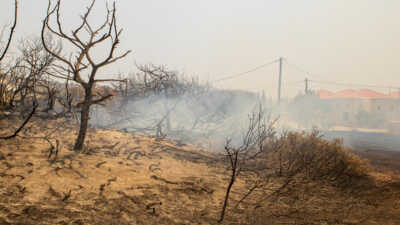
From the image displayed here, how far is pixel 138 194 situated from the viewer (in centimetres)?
412

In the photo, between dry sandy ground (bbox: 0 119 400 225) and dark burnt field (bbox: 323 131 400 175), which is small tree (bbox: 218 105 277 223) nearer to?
dry sandy ground (bbox: 0 119 400 225)

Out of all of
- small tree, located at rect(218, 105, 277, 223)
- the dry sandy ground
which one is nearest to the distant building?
small tree, located at rect(218, 105, 277, 223)

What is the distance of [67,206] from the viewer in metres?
3.28

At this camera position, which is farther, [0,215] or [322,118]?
[322,118]

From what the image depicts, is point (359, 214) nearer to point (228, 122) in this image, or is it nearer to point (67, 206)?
point (67, 206)

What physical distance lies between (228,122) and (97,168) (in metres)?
14.5

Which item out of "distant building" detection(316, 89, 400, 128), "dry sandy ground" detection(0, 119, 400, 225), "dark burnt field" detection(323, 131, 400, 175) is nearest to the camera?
"dry sandy ground" detection(0, 119, 400, 225)

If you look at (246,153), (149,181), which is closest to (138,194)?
(149,181)

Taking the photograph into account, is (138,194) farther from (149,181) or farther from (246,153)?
(246,153)

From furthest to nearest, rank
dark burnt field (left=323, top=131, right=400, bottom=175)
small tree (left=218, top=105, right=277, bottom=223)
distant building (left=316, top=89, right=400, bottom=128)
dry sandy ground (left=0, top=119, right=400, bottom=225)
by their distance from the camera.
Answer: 1. distant building (left=316, top=89, right=400, bottom=128)
2. dark burnt field (left=323, top=131, right=400, bottom=175)
3. small tree (left=218, top=105, right=277, bottom=223)
4. dry sandy ground (left=0, top=119, right=400, bottom=225)

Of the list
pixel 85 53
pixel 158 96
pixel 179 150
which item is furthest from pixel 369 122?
pixel 85 53

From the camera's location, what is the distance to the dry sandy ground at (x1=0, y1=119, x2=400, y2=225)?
327 cm

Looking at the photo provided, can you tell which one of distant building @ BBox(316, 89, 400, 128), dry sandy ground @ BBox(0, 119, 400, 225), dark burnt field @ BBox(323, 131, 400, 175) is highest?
distant building @ BBox(316, 89, 400, 128)

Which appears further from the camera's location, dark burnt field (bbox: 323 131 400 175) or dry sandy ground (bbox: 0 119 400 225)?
dark burnt field (bbox: 323 131 400 175)
